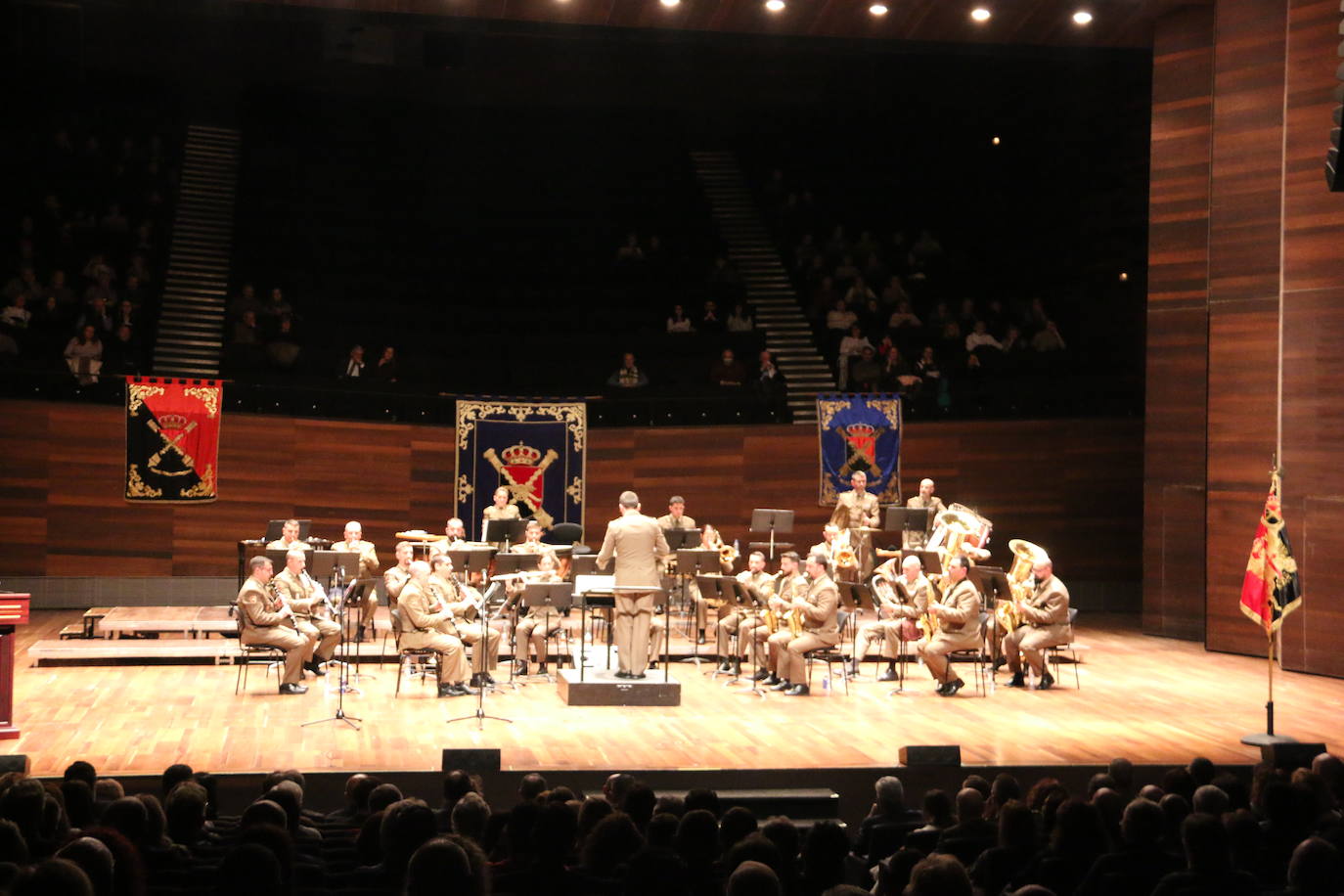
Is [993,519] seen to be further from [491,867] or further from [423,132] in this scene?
[491,867]

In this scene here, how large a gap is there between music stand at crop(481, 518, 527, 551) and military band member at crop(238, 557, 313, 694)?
2.57 metres

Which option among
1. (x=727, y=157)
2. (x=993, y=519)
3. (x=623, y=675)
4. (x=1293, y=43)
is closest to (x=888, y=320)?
(x=993, y=519)

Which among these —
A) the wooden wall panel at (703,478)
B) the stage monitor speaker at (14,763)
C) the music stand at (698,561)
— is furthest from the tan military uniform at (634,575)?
the wooden wall panel at (703,478)

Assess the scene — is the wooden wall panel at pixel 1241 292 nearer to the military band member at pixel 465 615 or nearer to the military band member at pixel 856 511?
the military band member at pixel 856 511

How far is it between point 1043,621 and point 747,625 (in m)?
2.85

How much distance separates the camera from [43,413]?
17.9 m

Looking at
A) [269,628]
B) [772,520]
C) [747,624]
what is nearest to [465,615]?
[269,628]

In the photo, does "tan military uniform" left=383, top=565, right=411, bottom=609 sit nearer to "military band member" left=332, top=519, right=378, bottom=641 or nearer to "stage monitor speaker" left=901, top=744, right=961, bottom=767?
"military band member" left=332, top=519, right=378, bottom=641

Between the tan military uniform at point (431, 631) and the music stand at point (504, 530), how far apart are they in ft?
6.73

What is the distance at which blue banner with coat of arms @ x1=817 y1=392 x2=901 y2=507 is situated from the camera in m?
19.3

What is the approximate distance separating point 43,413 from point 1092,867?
631 inches

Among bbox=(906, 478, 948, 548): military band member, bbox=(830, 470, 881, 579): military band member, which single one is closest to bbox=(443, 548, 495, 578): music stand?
bbox=(906, 478, 948, 548): military band member

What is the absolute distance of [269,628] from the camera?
12789 millimetres

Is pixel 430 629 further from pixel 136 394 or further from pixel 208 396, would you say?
pixel 136 394
